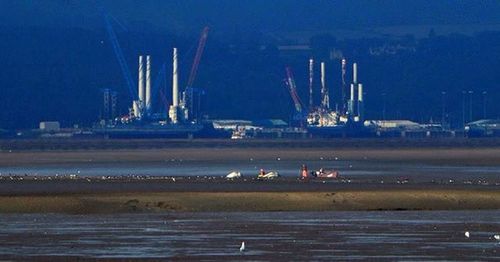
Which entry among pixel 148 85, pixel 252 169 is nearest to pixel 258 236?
pixel 252 169

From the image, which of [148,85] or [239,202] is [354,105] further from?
[239,202]

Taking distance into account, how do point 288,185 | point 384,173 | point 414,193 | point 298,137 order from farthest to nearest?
point 298,137 < point 384,173 < point 288,185 < point 414,193

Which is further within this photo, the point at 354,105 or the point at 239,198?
the point at 354,105

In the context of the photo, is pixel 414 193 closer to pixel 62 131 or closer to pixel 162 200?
pixel 162 200

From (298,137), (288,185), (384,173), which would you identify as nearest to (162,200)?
(288,185)

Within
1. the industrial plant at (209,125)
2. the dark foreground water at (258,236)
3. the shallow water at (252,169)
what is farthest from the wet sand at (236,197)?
the industrial plant at (209,125)

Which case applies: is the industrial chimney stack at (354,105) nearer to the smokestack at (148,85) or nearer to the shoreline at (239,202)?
the smokestack at (148,85)

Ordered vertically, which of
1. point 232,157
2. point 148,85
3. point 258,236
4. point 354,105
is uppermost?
point 148,85

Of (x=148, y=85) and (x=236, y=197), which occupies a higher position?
(x=148, y=85)
